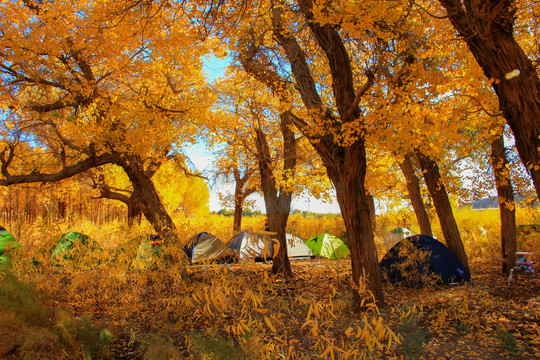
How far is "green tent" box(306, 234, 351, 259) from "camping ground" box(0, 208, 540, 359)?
17.2 ft

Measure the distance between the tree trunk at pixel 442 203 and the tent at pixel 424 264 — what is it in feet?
1.16

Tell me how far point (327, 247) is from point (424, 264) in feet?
17.2

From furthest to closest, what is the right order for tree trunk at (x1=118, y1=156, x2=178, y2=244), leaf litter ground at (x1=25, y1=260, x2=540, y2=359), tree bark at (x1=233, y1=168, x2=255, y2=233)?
tree bark at (x1=233, y1=168, x2=255, y2=233) → tree trunk at (x1=118, y1=156, x2=178, y2=244) → leaf litter ground at (x1=25, y1=260, x2=540, y2=359)

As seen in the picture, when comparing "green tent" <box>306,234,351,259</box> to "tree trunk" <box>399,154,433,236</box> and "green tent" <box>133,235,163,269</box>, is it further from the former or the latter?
"green tent" <box>133,235,163,269</box>

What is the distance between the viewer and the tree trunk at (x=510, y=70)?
2973 millimetres

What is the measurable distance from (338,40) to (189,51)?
352cm

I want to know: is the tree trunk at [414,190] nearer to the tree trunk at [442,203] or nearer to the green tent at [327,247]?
the tree trunk at [442,203]

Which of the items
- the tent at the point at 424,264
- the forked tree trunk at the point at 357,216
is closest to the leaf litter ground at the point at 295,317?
the forked tree trunk at the point at 357,216

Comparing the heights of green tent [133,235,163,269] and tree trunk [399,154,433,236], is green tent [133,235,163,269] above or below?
below

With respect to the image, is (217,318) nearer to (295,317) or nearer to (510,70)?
(295,317)

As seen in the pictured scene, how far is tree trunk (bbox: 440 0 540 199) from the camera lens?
2973 millimetres

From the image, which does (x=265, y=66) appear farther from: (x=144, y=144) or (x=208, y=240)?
(x=208, y=240)

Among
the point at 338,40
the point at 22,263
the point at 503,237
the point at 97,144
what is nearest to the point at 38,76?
the point at 97,144

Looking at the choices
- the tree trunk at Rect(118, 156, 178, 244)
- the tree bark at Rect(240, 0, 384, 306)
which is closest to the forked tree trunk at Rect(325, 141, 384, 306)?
the tree bark at Rect(240, 0, 384, 306)
